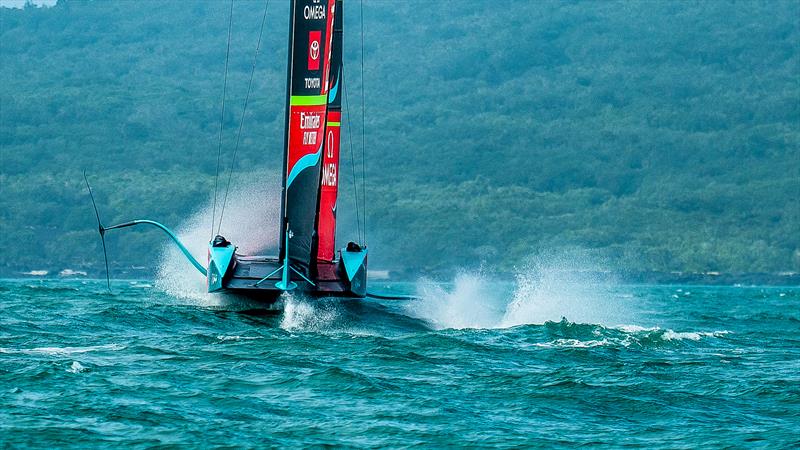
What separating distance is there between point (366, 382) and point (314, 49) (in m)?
10.6

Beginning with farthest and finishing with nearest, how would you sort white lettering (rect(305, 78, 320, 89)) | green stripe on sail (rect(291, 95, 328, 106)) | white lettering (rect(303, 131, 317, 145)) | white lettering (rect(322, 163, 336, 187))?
white lettering (rect(322, 163, 336, 187))
white lettering (rect(305, 78, 320, 89))
white lettering (rect(303, 131, 317, 145))
green stripe on sail (rect(291, 95, 328, 106))

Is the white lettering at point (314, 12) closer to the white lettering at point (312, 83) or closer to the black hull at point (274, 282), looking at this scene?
the white lettering at point (312, 83)

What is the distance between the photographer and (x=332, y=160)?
107 ft

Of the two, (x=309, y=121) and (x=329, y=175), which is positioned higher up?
(x=309, y=121)

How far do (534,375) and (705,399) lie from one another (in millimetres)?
2439

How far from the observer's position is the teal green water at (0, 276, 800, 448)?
50.8ft

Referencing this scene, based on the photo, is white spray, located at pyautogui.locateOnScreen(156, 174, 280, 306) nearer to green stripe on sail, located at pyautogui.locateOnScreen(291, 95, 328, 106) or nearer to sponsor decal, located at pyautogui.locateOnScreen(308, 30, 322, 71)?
green stripe on sail, located at pyautogui.locateOnScreen(291, 95, 328, 106)

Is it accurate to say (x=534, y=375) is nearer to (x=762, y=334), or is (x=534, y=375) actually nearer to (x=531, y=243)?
(x=762, y=334)

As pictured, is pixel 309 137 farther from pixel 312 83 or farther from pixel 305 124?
pixel 312 83

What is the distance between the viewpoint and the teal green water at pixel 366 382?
15477 millimetres

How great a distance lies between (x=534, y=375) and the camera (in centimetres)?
1992

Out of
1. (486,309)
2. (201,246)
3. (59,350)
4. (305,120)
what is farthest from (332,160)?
(59,350)

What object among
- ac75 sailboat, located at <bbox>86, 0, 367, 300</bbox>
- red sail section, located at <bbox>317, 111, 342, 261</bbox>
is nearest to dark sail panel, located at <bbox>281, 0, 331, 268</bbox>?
ac75 sailboat, located at <bbox>86, 0, 367, 300</bbox>

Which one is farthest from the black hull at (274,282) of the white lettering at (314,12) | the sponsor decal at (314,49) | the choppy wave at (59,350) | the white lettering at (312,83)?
the choppy wave at (59,350)
